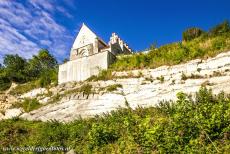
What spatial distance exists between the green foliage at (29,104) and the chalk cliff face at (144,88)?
1.12 meters

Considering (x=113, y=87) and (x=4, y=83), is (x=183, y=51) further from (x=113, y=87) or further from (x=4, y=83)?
(x=4, y=83)

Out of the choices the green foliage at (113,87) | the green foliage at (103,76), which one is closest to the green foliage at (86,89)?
the green foliage at (103,76)

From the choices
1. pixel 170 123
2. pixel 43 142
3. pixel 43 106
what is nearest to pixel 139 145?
pixel 170 123

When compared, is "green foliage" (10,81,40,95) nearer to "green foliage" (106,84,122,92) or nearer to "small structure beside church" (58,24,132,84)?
"small structure beside church" (58,24,132,84)

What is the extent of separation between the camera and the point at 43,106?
2784 cm

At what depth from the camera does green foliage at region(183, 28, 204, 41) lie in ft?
88.2

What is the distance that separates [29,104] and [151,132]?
17259mm

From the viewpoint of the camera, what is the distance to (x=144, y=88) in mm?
23016

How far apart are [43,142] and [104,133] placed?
14.4ft

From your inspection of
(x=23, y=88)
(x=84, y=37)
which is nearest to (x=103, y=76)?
(x=23, y=88)

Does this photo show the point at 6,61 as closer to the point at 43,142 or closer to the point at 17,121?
the point at 17,121

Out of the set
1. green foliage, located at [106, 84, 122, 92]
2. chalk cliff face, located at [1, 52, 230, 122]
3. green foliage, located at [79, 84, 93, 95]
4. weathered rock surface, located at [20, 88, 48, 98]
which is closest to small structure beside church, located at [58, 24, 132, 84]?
chalk cliff face, located at [1, 52, 230, 122]

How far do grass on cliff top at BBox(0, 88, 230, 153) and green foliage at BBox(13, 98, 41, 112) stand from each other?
538cm

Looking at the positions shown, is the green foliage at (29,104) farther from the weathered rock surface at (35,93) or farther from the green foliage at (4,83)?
the green foliage at (4,83)
